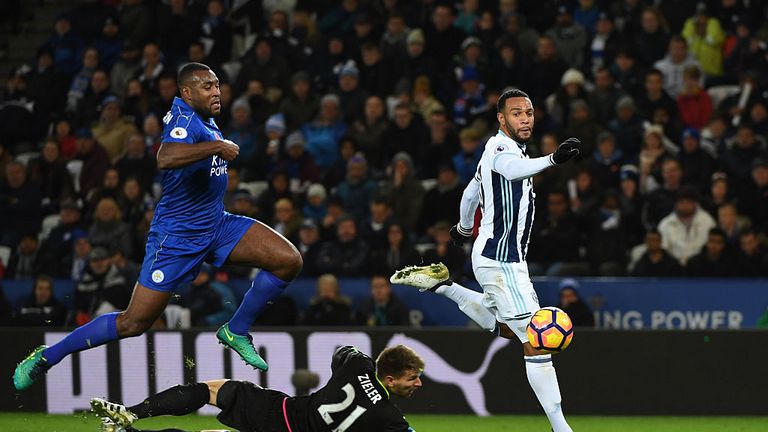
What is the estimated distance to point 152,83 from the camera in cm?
1747

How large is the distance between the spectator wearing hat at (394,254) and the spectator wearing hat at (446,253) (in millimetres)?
162

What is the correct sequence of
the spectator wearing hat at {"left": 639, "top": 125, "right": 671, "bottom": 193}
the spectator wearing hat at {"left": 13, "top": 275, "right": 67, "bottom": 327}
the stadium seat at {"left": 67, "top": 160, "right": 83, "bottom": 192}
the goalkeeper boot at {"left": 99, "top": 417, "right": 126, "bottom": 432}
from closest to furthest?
1. the goalkeeper boot at {"left": 99, "top": 417, "right": 126, "bottom": 432}
2. the spectator wearing hat at {"left": 13, "top": 275, "right": 67, "bottom": 327}
3. the spectator wearing hat at {"left": 639, "top": 125, "right": 671, "bottom": 193}
4. the stadium seat at {"left": 67, "top": 160, "right": 83, "bottom": 192}

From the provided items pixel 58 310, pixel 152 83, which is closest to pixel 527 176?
pixel 58 310

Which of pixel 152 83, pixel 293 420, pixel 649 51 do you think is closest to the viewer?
pixel 293 420

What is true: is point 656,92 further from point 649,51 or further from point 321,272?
point 321,272

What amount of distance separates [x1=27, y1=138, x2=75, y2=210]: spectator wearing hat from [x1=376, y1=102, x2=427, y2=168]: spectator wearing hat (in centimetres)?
391

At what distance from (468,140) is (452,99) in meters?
1.38

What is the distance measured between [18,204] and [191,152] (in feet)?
27.4

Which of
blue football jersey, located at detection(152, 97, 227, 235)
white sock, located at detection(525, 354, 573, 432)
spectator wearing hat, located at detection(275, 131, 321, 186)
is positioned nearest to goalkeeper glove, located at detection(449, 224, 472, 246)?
white sock, located at detection(525, 354, 573, 432)

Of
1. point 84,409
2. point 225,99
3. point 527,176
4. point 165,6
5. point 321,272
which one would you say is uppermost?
point 165,6

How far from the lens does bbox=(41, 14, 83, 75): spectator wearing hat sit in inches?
719

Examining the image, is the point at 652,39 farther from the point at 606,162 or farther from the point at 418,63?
the point at 418,63

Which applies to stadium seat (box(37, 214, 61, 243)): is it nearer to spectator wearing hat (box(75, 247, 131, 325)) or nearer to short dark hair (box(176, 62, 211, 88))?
spectator wearing hat (box(75, 247, 131, 325))

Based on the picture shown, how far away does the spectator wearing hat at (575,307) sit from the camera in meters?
12.7
